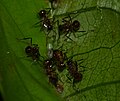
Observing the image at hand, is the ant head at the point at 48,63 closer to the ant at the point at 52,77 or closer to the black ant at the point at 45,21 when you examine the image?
the ant at the point at 52,77

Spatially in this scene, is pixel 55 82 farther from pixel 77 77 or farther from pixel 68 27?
pixel 68 27

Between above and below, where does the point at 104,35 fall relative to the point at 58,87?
above

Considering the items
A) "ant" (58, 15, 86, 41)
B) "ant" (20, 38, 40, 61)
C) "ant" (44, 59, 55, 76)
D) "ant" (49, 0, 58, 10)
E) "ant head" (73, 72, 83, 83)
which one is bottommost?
"ant head" (73, 72, 83, 83)

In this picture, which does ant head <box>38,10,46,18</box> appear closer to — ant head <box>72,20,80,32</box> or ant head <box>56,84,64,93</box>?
ant head <box>72,20,80,32</box>

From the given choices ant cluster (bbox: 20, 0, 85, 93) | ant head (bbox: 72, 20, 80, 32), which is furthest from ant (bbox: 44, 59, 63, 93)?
ant head (bbox: 72, 20, 80, 32)

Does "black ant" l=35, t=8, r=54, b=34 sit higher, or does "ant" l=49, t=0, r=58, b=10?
"ant" l=49, t=0, r=58, b=10

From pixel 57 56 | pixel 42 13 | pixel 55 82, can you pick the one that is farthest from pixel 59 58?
pixel 42 13

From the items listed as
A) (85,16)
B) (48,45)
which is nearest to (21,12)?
(48,45)

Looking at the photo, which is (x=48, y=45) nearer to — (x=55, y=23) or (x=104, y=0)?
(x=55, y=23)
